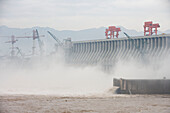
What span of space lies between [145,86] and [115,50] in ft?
133

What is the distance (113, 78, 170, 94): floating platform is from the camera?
102 ft

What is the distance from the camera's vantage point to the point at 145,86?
103 feet

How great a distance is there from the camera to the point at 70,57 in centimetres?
8250

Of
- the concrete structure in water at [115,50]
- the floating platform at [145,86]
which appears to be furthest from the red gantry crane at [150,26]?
the floating platform at [145,86]

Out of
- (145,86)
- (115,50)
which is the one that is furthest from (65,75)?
(145,86)

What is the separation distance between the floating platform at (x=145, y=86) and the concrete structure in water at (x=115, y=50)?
96.8ft

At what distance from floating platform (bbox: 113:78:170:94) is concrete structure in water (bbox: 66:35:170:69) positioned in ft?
96.8

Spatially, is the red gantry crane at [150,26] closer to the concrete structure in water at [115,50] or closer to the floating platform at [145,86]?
the concrete structure in water at [115,50]

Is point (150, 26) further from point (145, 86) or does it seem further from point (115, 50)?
point (145, 86)

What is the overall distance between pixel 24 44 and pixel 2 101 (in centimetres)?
16907

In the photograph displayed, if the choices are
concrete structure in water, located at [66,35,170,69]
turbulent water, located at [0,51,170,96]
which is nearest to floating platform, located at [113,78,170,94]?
turbulent water, located at [0,51,170,96]

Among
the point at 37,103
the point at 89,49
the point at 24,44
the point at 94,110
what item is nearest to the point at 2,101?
the point at 37,103

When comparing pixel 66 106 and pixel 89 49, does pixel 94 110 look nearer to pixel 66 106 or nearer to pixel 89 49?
pixel 66 106

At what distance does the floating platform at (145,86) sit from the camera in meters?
31.2
